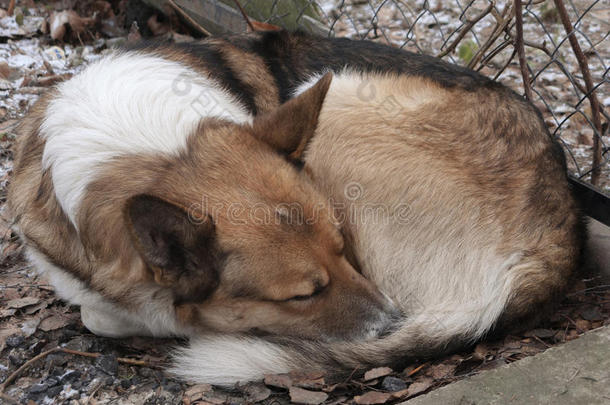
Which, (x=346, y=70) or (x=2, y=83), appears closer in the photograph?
(x=346, y=70)

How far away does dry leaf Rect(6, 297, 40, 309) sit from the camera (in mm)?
3418

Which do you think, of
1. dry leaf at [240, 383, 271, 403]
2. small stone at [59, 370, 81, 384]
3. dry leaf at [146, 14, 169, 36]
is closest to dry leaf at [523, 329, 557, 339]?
dry leaf at [240, 383, 271, 403]

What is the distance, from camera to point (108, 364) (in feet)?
9.68

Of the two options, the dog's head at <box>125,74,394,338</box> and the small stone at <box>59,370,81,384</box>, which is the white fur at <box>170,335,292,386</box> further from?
the small stone at <box>59,370,81,384</box>

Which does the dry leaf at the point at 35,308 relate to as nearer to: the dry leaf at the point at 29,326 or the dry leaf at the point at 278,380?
the dry leaf at the point at 29,326

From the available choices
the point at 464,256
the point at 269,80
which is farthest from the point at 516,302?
the point at 269,80

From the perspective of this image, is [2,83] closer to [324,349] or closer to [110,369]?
[110,369]

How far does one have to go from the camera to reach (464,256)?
9.64 ft

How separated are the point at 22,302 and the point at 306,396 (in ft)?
5.87

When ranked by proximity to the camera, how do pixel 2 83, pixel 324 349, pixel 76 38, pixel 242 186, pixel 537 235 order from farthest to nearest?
pixel 76 38 → pixel 2 83 → pixel 537 235 → pixel 324 349 → pixel 242 186

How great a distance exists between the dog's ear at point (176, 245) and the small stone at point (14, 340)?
99cm

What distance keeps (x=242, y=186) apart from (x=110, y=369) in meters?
1.14

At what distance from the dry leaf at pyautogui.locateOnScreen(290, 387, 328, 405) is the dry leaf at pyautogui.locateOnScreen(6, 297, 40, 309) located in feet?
5.50

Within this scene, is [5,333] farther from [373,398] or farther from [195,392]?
[373,398]
